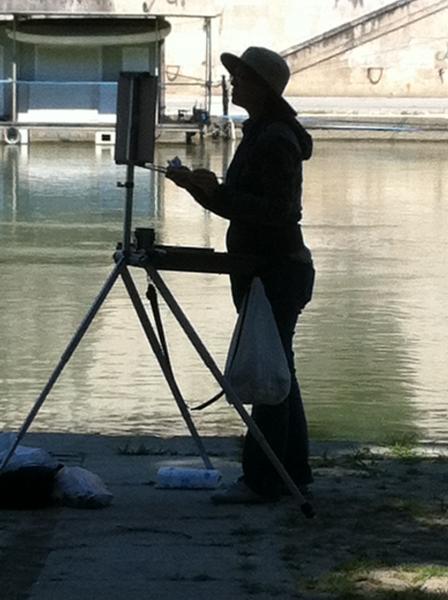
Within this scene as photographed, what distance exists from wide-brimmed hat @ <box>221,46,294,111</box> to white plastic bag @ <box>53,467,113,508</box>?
1.60 m

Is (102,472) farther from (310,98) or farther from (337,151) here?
(310,98)

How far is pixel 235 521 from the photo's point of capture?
242 inches

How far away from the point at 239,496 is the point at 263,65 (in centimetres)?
160

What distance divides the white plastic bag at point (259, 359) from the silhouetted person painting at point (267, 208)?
12cm

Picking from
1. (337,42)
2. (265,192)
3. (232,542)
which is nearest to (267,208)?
(265,192)

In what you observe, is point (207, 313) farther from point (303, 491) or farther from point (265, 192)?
point (265, 192)

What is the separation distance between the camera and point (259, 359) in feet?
20.4

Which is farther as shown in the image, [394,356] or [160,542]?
[394,356]

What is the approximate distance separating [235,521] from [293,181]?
1260mm

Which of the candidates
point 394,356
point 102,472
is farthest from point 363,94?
point 102,472

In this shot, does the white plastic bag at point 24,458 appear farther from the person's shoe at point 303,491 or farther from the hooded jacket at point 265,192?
the hooded jacket at point 265,192

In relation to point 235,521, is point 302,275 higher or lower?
higher

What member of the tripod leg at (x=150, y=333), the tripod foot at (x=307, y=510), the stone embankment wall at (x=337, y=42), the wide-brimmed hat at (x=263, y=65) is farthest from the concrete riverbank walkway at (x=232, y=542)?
the stone embankment wall at (x=337, y=42)

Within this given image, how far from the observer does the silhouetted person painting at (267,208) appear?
624cm
